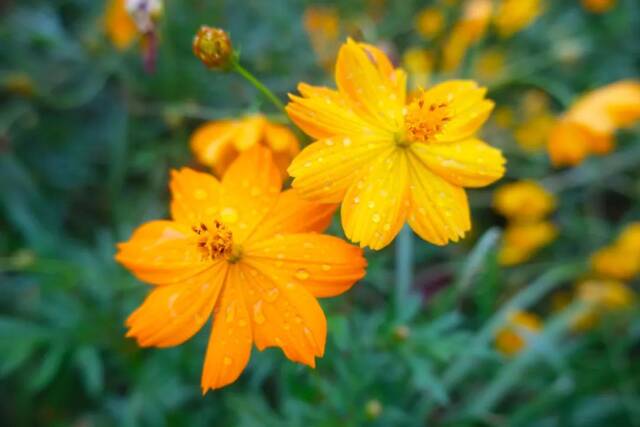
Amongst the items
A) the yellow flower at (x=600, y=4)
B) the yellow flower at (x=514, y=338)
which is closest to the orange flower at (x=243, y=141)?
the yellow flower at (x=514, y=338)

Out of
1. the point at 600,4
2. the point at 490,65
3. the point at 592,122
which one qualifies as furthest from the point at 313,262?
the point at 600,4

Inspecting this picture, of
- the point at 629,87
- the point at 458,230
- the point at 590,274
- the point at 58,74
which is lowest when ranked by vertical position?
the point at 590,274

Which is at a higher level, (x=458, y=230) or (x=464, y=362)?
(x=458, y=230)

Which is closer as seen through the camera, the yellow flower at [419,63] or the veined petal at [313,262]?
the veined petal at [313,262]

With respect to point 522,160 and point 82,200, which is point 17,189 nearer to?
point 82,200

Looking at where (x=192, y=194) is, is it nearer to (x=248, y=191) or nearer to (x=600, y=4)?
(x=248, y=191)

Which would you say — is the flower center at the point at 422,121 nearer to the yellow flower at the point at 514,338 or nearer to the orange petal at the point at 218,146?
the orange petal at the point at 218,146

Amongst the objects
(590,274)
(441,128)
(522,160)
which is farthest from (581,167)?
(441,128)
